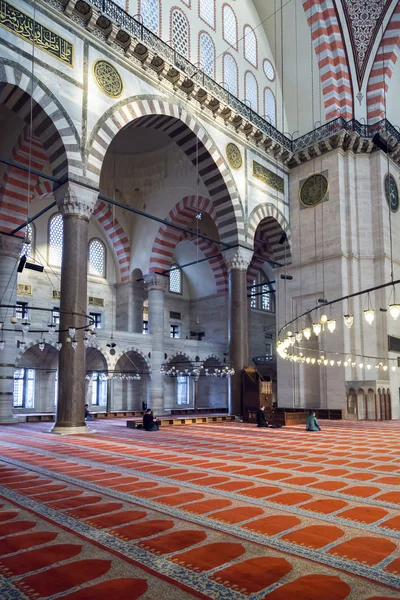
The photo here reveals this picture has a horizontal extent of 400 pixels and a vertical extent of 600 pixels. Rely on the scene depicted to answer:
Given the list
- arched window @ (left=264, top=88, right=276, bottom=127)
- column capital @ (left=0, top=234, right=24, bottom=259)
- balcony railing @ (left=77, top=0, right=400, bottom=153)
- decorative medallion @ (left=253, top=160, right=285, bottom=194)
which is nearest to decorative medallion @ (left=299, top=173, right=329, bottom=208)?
decorative medallion @ (left=253, top=160, right=285, bottom=194)

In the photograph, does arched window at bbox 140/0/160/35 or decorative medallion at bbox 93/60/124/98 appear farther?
arched window at bbox 140/0/160/35

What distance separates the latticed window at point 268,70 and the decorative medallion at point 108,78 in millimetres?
6321

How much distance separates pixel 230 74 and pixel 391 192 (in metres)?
5.60

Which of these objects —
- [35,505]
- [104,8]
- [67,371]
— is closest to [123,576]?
[35,505]

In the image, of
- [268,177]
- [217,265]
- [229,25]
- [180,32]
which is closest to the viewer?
[180,32]

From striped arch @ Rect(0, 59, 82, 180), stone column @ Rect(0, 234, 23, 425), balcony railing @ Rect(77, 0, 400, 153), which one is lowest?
stone column @ Rect(0, 234, 23, 425)

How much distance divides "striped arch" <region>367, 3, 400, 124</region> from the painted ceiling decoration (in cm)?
31

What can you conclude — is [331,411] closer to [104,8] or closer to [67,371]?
[67,371]

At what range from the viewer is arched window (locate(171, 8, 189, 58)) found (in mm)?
11836

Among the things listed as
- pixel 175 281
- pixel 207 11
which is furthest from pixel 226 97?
pixel 175 281

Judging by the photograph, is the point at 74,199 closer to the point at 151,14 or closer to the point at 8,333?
the point at 8,333

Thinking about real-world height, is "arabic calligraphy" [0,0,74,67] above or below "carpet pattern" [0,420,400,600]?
above

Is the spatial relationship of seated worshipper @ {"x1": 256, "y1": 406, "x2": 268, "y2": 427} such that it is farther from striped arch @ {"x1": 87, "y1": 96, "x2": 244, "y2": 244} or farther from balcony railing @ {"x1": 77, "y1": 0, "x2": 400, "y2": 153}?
balcony railing @ {"x1": 77, "y1": 0, "x2": 400, "y2": 153}

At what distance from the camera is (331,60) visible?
14.1 m
